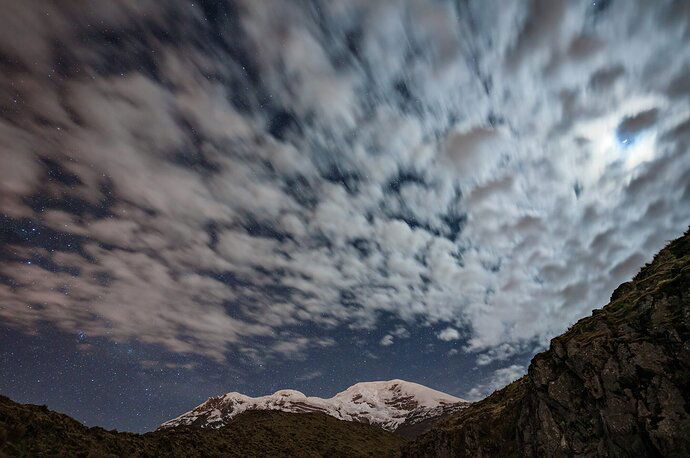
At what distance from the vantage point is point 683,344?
20.5 metres

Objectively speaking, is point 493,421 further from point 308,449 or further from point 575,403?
point 308,449

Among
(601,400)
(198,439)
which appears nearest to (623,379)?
(601,400)

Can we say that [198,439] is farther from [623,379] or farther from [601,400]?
[623,379]

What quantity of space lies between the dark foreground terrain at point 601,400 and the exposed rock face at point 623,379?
67 mm

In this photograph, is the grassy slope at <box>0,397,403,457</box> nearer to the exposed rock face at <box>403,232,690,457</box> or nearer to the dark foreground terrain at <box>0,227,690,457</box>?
the dark foreground terrain at <box>0,227,690,457</box>

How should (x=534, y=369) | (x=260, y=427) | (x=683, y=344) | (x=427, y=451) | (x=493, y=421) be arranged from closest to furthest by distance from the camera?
(x=683, y=344) < (x=534, y=369) < (x=493, y=421) < (x=427, y=451) < (x=260, y=427)

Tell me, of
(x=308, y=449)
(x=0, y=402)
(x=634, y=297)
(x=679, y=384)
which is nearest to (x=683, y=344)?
(x=679, y=384)

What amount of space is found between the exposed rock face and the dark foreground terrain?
0.07m

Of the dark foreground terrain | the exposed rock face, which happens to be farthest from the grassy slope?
the exposed rock face

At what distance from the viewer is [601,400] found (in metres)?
24.6

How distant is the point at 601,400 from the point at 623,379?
254cm

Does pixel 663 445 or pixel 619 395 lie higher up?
pixel 619 395

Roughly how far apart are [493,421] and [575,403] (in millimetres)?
18443

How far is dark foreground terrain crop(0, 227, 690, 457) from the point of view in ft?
67.2
